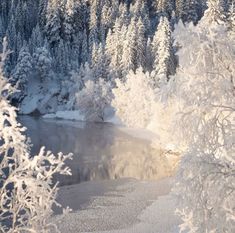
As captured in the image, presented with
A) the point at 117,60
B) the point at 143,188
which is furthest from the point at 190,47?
the point at 117,60

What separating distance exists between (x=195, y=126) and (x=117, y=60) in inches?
3170

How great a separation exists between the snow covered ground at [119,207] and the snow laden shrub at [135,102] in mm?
35766

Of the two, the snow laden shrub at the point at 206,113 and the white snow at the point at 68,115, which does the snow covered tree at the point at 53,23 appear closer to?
the white snow at the point at 68,115

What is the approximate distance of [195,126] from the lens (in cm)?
906

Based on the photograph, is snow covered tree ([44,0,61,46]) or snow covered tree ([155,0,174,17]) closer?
snow covered tree ([44,0,61,46])

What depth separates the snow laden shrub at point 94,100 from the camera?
80.6 meters

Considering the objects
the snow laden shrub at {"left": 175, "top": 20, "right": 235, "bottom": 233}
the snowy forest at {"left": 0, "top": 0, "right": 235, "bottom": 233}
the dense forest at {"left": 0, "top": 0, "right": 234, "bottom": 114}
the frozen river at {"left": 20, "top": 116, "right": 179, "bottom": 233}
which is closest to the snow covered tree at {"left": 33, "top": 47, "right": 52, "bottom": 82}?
Result: the dense forest at {"left": 0, "top": 0, "right": 234, "bottom": 114}

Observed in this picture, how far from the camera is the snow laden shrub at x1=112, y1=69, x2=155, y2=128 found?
68188 millimetres

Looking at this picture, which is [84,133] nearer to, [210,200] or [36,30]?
[210,200]

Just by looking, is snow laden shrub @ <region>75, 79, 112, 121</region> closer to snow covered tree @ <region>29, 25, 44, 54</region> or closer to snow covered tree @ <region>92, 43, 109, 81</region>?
snow covered tree @ <region>92, 43, 109, 81</region>

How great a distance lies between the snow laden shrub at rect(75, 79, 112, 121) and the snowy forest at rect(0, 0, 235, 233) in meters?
0.18

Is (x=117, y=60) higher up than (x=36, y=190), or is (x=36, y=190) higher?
(x=117, y=60)

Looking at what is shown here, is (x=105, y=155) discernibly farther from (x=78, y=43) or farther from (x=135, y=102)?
(x=78, y=43)

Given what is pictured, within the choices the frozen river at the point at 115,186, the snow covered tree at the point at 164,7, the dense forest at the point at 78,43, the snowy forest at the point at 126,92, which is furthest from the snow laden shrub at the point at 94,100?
the snow covered tree at the point at 164,7
